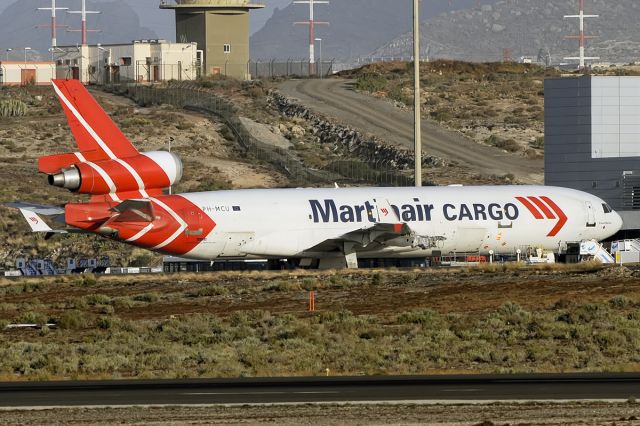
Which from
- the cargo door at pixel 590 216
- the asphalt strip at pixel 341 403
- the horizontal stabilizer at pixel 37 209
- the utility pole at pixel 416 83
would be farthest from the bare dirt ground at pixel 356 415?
the utility pole at pixel 416 83

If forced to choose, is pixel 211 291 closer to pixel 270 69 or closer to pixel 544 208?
pixel 544 208

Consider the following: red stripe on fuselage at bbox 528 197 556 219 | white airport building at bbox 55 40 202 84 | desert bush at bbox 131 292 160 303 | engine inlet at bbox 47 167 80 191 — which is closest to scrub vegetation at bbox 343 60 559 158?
white airport building at bbox 55 40 202 84

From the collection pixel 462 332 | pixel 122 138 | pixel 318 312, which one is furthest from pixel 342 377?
pixel 122 138

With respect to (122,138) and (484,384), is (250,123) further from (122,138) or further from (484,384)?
(484,384)

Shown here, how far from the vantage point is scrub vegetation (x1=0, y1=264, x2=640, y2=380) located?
122ft

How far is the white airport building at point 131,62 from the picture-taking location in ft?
461

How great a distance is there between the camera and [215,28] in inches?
5536

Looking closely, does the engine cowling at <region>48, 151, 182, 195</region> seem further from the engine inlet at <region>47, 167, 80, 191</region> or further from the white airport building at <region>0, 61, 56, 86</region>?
the white airport building at <region>0, 61, 56, 86</region>

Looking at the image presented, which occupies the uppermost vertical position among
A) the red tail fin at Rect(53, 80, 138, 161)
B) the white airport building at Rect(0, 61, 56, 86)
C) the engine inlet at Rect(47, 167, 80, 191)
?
the white airport building at Rect(0, 61, 56, 86)

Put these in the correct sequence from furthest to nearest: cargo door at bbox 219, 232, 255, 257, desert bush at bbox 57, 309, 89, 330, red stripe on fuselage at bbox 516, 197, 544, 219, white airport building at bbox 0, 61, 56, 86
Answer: white airport building at bbox 0, 61, 56, 86, red stripe on fuselage at bbox 516, 197, 544, 219, cargo door at bbox 219, 232, 255, 257, desert bush at bbox 57, 309, 89, 330

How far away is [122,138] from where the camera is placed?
60.2m

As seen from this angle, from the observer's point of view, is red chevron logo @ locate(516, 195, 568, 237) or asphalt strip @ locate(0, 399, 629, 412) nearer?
asphalt strip @ locate(0, 399, 629, 412)

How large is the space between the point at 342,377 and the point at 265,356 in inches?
209

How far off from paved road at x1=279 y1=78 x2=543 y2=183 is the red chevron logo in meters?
41.0
